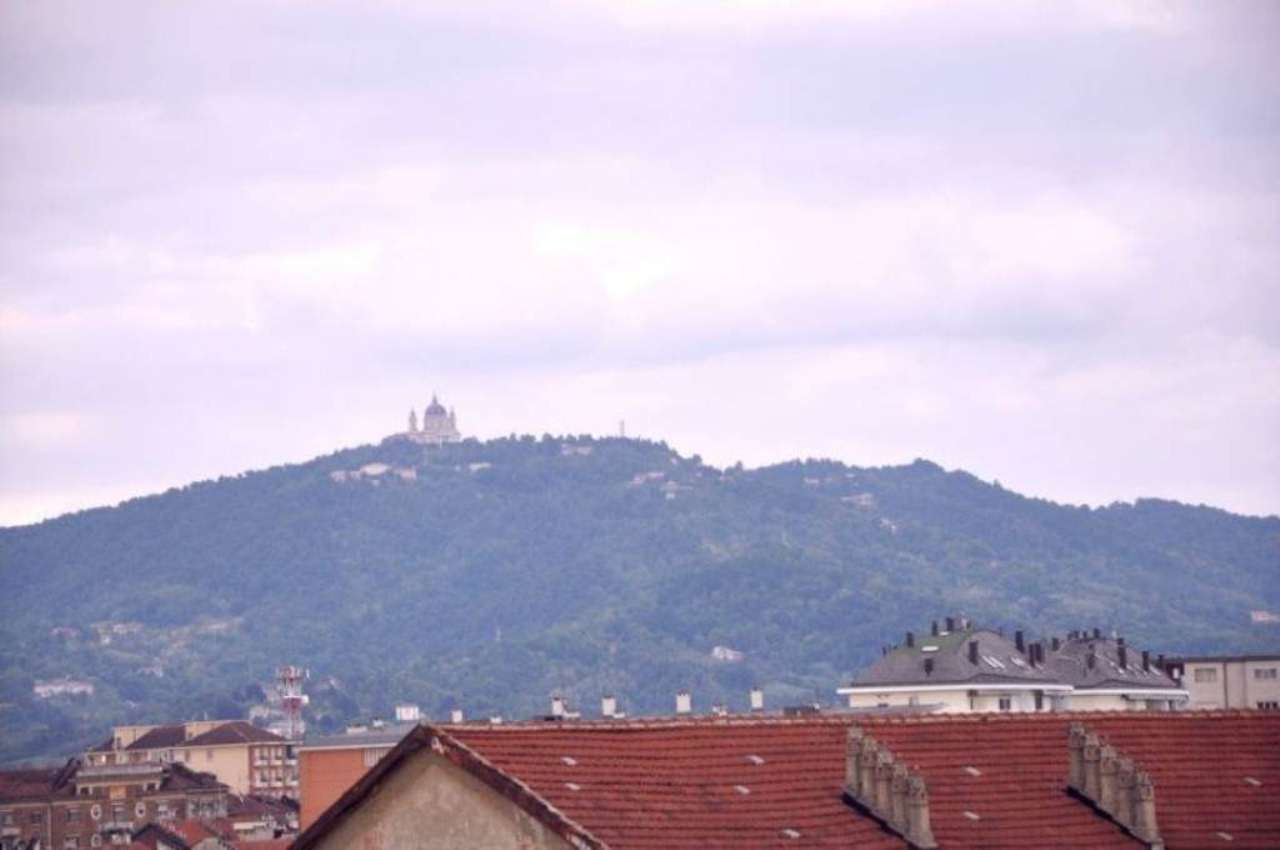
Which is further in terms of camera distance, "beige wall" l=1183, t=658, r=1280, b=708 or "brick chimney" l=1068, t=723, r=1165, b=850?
"beige wall" l=1183, t=658, r=1280, b=708

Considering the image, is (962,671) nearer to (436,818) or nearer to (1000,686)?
(1000,686)

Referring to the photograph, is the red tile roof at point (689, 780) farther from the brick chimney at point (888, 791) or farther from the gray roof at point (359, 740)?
the gray roof at point (359, 740)

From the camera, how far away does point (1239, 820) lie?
58375 mm

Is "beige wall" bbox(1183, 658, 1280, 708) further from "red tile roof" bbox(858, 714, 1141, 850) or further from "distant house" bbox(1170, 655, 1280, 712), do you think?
"red tile roof" bbox(858, 714, 1141, 850)

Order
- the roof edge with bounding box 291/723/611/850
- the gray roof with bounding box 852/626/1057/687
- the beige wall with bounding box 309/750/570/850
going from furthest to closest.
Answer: the gray roof with bounding box 852/626/1057/687 → the beige wall with bounding box 309/750/570/850 → the roof edge with bounding box 291/723/611/850

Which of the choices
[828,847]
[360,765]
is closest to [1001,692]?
[360,765]

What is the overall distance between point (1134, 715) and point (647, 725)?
41.7 ft

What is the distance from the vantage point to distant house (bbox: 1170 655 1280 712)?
554 feet

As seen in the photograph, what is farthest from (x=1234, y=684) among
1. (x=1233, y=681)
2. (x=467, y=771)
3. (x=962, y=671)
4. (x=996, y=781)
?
(x=467, y=771)

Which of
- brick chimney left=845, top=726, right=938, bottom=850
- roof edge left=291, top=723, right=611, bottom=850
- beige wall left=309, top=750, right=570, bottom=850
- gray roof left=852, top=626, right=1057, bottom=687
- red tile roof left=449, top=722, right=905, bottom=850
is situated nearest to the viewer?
roof edge left=291, top=723, right=611, bottom=850

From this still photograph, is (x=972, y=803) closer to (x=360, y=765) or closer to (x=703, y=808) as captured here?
(x=703, y=808)

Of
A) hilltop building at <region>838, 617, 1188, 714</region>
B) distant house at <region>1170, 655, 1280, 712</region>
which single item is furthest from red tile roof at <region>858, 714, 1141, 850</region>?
hilltop building at <region>838, 617, 1188, 714</region>

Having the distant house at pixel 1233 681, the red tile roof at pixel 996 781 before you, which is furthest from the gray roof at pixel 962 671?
the red tile roof at pixel 996 781

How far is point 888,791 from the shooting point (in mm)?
53781
